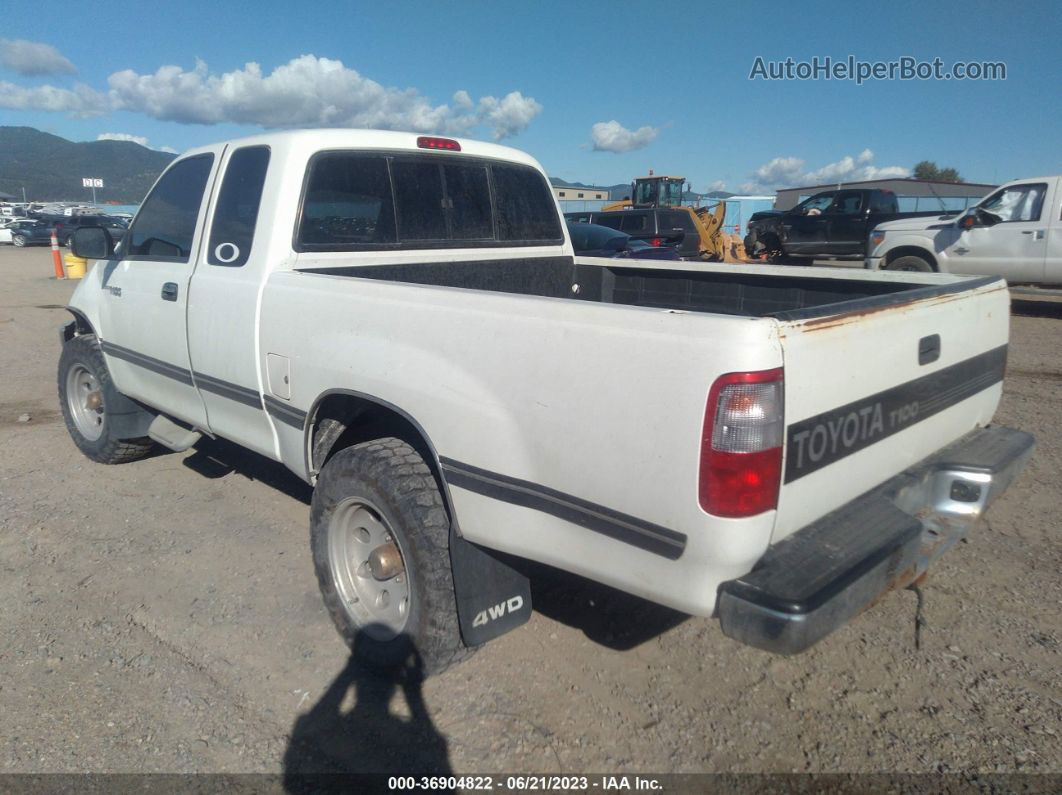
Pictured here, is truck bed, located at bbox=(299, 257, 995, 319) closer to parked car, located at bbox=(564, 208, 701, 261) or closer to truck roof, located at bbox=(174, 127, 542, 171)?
truck roof, located at bbox=(174, 127, 542, 171)

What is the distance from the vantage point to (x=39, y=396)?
23.3 feet

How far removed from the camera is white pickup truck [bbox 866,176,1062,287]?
10.6 m

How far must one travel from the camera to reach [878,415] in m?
2.34

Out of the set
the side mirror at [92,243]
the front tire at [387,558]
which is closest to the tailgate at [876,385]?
the front tire at [387,558]

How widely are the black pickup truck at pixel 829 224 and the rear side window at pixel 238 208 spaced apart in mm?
17035

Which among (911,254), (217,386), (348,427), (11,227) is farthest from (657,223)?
(11,227)

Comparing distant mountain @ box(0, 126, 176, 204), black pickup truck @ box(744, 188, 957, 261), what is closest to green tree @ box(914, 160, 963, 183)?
black pickup truck @ box(744, 188, 957, 261)

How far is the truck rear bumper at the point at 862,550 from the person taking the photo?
1.93m

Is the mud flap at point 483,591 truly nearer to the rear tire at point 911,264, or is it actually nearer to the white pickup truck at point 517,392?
the white pickup truck at point 517,392

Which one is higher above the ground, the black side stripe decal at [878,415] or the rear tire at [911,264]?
the black side stripe decal at [878,415]

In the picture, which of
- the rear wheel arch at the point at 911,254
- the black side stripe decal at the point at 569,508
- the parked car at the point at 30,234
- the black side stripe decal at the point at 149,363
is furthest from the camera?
the parked car at the point at 30,234

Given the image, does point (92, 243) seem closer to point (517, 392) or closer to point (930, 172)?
point (517, 392)

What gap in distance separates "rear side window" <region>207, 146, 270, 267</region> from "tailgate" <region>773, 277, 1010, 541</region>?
8.40ft

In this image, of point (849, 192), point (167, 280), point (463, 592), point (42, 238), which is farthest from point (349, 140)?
point (42, 238)
